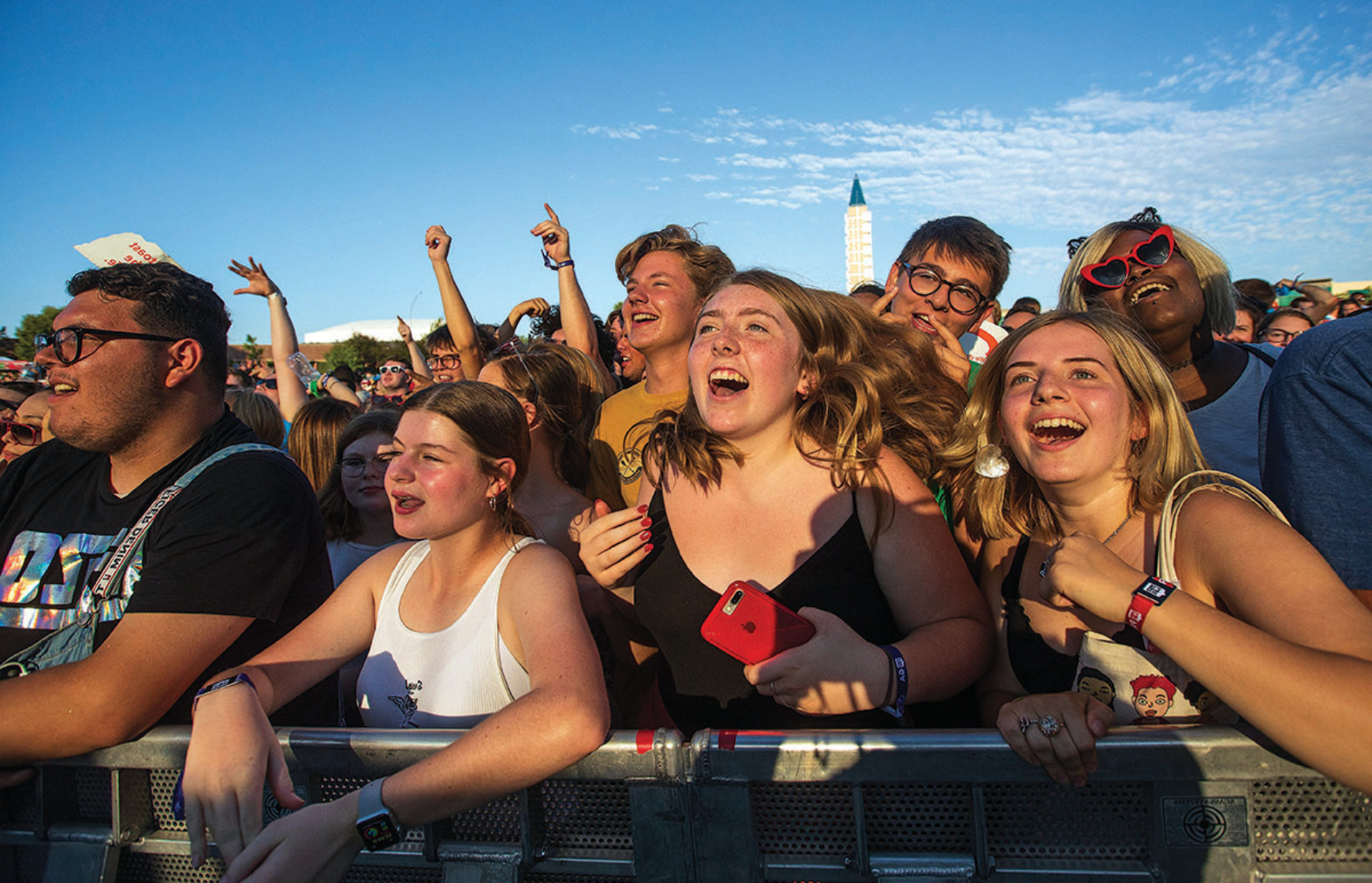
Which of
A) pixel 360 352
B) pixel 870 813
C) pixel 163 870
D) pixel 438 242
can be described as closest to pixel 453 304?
pixel 438 242

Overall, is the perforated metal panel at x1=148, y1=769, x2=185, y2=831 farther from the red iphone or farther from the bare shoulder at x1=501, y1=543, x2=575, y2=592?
the red iphone

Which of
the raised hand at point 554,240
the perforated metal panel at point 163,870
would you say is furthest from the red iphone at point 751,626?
the raised hand at point 554,240

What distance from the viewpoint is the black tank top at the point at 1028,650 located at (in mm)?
1854

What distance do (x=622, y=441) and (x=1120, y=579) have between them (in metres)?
2.23

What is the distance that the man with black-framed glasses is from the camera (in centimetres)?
337

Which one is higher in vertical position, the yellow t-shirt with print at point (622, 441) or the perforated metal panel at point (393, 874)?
the yellow t-shirt with print at point (622, 441)

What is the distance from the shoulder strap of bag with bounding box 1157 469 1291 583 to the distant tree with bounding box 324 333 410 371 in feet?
174

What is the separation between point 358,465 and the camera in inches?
153

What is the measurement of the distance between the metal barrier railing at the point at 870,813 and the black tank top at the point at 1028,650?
0.36 metres

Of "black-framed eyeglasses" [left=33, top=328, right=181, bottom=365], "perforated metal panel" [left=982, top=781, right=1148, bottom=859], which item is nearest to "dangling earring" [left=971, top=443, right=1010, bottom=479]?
"perforated metal panel" [left=982, top=781, right=1148, bottom=859]

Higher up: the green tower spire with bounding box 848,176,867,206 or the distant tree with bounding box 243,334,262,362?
the green tower spire with bounding box 848,176,867,206

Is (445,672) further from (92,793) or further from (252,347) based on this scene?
(252,347)

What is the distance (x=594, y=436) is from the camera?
353cm

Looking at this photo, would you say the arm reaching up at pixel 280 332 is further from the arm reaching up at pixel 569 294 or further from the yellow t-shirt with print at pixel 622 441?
the yellow t-shirt with print at pixel 622 441
